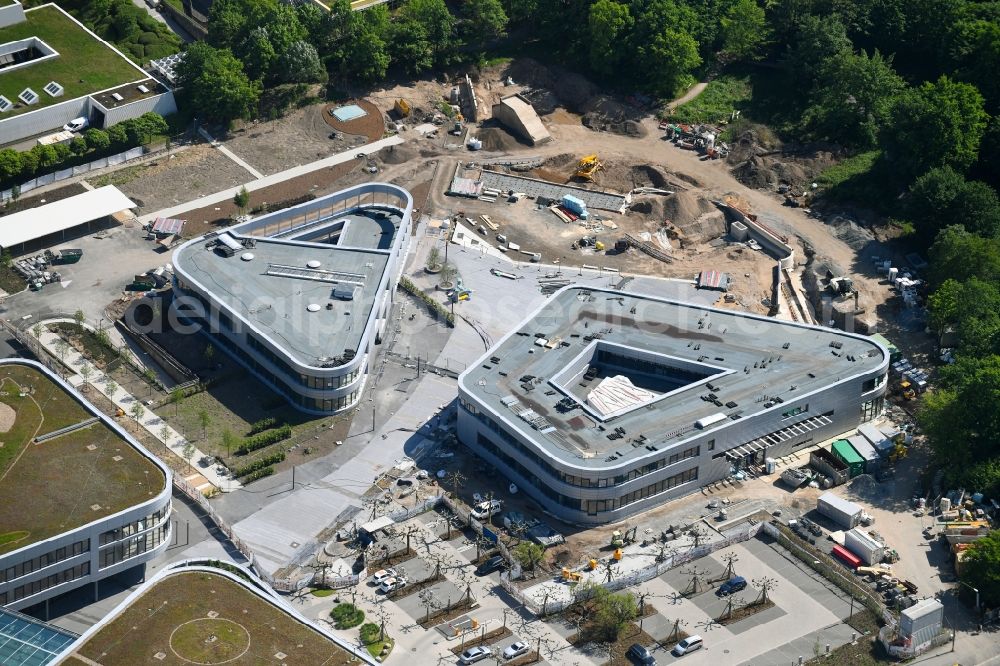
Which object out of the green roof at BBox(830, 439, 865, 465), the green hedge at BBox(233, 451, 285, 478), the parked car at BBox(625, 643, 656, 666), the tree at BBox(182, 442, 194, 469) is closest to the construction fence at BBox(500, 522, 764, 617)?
the parked car at BBox(625, 643, 656, 666)

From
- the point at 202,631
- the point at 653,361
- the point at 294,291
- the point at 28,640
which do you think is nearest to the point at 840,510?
the point at 653,361

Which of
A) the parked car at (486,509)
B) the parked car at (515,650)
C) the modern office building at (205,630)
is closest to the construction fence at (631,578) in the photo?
the parked car at (515,650)

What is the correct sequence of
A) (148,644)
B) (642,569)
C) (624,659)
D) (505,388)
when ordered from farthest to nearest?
1. (505,388)
2. (642,569)
3. (624,659)
4. (148,644)

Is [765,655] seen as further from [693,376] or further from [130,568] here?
[130,568]

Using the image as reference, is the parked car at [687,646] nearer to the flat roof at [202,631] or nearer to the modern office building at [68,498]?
the flat roof at [202,631]

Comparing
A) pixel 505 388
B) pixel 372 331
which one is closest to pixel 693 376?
pixel 505 388

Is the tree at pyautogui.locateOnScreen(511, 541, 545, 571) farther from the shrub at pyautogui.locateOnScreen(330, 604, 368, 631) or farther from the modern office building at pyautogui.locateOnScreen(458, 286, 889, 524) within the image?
the shrub at pyautogui.locateOnScreen(330, 604, 368, 631)
